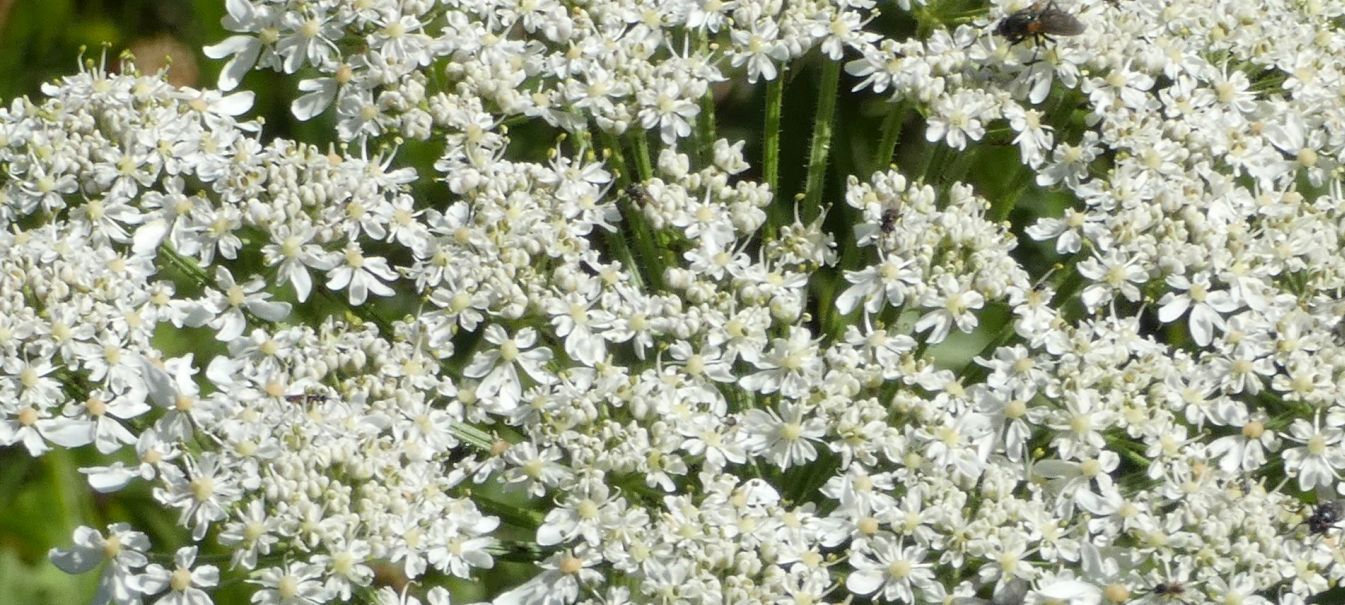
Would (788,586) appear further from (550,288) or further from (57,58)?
(57,58)

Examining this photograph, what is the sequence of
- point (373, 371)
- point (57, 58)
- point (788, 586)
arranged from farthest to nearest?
point (57, 58) < point (373, 371) < point (788, 586)

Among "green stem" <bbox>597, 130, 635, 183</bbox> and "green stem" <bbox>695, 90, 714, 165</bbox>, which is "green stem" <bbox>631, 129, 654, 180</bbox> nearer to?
"green stem" <bbox>597, 130, 635, 183</bbox>

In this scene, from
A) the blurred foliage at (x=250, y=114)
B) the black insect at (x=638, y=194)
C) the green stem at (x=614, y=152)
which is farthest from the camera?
the blurred foliage at (x=250, y=114)

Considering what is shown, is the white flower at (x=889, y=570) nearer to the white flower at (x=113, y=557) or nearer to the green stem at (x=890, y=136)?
the green stem at (x=890, y=136)

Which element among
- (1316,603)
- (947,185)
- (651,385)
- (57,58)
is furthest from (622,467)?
(57,58)

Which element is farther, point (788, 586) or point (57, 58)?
point (57, 58)

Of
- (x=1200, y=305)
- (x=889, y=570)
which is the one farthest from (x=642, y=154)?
(x=1200, y=305)

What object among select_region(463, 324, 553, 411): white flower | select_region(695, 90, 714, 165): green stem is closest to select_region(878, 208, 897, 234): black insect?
select_region(695, 90, 714, 165): green stem

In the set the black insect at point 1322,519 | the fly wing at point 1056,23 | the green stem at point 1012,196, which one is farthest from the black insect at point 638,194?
the black insect at point 1322,519
